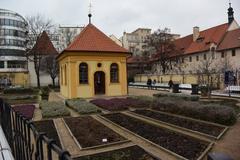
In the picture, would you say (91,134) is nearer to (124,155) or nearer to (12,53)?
(124,155)

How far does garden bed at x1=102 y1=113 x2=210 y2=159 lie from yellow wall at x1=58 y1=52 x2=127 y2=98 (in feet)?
44.7

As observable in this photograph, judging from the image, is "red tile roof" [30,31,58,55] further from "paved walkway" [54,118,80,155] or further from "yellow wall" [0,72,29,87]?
"paved walkway" [54,118,80,155]

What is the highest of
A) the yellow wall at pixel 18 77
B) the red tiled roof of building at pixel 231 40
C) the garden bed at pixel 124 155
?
the red tiled roof of building at pixel 231 40

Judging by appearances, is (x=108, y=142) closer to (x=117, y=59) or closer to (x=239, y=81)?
(x=117, y=59)

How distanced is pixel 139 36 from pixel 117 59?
66.9 m

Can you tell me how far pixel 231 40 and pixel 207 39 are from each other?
6191 millimetres

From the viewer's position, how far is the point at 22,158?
3.82m

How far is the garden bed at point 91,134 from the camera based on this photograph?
809 cm

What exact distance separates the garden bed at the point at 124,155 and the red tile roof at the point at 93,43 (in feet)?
59.1

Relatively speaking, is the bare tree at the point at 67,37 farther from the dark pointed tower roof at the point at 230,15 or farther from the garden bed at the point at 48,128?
the garden bed at the point at 48,128

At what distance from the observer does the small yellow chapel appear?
23922 millimetres

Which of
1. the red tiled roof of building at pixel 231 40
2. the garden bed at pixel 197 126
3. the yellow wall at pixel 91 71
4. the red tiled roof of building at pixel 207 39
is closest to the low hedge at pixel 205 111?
the garden bed at pixel 197 126

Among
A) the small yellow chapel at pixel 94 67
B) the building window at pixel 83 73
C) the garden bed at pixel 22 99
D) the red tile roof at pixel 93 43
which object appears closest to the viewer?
the garden bed at pixel 22 99

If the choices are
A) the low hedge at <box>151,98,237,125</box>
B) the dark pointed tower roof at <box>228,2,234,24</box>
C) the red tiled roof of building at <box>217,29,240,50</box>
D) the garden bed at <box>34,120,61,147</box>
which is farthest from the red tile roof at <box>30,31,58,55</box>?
the dark pointed tower roof at <box>228,2,234,24</box>
